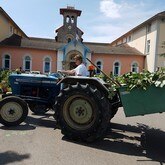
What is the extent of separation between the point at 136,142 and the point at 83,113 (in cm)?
133

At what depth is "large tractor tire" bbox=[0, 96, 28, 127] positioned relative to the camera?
23.1 ft

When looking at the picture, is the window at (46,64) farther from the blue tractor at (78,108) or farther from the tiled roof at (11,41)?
the blue tractor at (78,108)

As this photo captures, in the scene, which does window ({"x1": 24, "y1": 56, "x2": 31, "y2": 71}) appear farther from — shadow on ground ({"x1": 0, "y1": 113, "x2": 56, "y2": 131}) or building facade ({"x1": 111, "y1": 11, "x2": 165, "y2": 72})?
shadow on ground ({"x1": 0, "y1": 113, "x2": 56, "y2": 131})

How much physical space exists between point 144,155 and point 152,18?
3262cm

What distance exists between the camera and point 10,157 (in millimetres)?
4793

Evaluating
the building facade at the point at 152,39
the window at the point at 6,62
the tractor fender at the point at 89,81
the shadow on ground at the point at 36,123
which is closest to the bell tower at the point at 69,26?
the building facade at the point at 152,39

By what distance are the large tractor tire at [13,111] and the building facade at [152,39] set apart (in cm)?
2864

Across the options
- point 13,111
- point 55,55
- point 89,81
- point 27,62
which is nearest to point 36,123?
point 13,111

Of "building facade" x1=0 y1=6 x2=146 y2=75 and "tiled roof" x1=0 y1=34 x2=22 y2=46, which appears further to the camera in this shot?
"tiled roof" x1=0 y1=34 x2=22 y2=46

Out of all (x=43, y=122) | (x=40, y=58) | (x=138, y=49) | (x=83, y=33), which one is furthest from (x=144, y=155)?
(x=83, y=33)

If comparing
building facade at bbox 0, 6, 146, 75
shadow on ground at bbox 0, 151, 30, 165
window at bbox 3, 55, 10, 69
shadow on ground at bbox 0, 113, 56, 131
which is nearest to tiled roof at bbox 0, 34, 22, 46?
building facade at bbox 0, 6, 146, 75

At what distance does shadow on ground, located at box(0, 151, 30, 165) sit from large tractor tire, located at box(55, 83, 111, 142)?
1392 millimetres

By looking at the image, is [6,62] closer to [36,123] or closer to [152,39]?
[152,39]

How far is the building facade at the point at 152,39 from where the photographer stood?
34.6 meters
